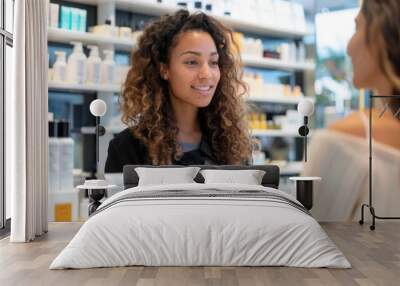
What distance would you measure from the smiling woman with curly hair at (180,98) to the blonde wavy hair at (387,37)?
1.36m

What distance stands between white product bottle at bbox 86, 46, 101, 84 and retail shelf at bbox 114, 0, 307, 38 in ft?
1.63

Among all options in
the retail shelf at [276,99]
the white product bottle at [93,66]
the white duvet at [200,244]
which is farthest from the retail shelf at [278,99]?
A: the white duvet at [200,244]

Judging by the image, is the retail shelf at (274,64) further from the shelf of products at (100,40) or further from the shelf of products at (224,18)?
the shelf of products at (224,18)

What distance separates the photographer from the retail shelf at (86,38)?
Result: 5926mm

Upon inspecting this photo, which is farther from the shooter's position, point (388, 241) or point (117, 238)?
point (388, 241)

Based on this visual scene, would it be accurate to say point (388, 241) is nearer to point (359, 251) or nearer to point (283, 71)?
point (359, 251)

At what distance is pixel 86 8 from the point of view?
237 inches

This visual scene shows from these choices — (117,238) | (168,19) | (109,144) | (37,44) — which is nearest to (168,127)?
(109,144)

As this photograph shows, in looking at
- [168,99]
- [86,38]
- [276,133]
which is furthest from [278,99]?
[86,38]

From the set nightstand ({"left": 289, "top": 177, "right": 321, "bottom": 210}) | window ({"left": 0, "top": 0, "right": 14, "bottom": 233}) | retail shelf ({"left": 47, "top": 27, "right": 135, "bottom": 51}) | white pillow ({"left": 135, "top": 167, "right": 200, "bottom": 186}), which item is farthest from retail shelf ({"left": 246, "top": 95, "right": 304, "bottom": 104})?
window ({"left": 0, "top": 0, "right": 14, "bottom": 233})

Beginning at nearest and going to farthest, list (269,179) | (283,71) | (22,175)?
(22,175) < (269,179) < (283,71)

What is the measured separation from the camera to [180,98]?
6004 mm

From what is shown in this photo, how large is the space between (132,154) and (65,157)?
63 cm

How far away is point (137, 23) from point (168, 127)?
105 cm
